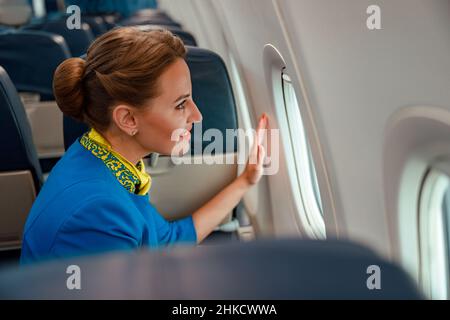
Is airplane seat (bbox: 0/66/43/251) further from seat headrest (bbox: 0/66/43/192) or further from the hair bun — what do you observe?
the hair bun

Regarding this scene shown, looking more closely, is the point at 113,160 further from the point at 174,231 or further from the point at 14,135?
the point at 14,135

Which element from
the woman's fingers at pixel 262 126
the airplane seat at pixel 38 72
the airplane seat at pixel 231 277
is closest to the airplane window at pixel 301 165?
the woman's fingers at pixel 262 126

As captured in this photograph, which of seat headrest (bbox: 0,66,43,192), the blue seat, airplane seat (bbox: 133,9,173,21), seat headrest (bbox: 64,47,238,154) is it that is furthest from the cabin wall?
the blue seat

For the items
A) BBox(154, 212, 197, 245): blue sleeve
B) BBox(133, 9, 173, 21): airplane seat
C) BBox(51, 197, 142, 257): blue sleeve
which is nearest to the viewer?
BBox(51, 197, 142, 257): blue sleeve

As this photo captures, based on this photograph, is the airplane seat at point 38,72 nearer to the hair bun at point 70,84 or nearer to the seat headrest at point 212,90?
the seat headrest at point 212,90

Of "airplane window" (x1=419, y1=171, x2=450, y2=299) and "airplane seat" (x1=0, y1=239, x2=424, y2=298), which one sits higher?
"airplane seat" (x1=0, y1=239, x2=424, y2=298)

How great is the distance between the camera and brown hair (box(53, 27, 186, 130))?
130 centimetres

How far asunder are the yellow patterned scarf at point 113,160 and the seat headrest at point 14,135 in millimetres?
420

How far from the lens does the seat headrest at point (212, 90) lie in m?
1.86

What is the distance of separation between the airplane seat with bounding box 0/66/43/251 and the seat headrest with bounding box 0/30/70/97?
0.89 m

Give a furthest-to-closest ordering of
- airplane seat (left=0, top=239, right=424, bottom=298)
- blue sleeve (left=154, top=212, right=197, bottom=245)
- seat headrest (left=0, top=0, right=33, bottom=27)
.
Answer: seat headrest (left=0, top=0, right=33, bottom=27) < blue sleeve (left=154, top=212, right=197, bottom=245) < airplane seat (left=0, top=239, right=424, bottom=298)

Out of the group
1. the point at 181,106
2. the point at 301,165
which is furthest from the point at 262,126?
the point at 181,106
